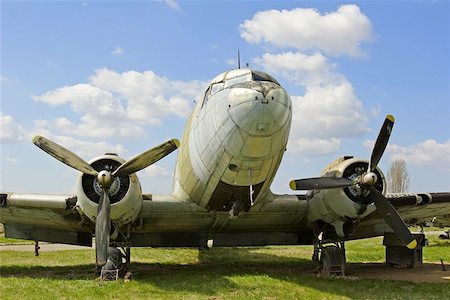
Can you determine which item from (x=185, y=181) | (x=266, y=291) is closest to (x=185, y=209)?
(x=185, y=181)

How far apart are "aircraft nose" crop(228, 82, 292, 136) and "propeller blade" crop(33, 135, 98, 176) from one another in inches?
172

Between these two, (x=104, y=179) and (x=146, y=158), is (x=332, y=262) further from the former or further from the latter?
(x=104, y=179)

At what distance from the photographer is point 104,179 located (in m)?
11.7

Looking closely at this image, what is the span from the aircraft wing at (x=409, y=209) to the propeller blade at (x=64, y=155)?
862 centimetres

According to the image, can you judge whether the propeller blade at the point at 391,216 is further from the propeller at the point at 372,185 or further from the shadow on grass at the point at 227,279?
the shadow on grass at the point at 227,279

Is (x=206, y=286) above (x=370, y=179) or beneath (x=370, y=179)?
beneath

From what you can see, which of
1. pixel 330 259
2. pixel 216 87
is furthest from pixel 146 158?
pixel 330 259

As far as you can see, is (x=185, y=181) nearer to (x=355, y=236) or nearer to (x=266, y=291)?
(x=266, y=291)

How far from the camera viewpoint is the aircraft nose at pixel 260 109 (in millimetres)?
10242

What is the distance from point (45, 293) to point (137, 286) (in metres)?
2.18

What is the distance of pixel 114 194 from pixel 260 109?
493cm

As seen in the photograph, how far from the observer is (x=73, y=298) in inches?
400

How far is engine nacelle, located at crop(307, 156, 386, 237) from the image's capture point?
13.6 m

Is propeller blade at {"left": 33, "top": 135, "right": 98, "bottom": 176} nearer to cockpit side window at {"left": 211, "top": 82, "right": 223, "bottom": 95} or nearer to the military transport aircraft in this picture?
the military transport aircraft
